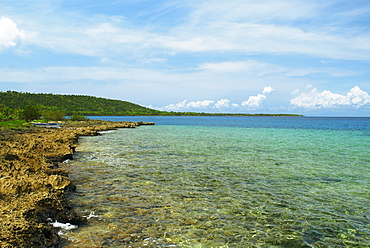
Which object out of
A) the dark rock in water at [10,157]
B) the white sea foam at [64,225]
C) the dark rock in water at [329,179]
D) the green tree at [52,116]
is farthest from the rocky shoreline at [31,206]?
the green tree at [52,116]

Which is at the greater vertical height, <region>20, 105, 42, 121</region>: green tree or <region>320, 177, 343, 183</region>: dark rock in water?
<region>20, 105, 42, 121</region>: green tree

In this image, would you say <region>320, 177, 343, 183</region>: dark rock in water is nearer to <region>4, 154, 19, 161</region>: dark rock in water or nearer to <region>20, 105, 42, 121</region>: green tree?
<region>4, 154, 19, 161</region>: dark rock in water

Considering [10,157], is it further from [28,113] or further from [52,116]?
[52,116]

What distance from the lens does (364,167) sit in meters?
21.2

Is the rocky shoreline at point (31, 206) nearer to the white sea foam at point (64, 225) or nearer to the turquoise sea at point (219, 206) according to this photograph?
the white sea foam at point (64, 225)

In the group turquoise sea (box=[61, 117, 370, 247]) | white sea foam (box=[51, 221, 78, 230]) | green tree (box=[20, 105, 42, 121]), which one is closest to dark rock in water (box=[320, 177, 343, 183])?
turquoise sea (box=[61, 117, 370, 247])

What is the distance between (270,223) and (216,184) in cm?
541

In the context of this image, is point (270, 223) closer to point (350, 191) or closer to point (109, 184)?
point (350, 191)

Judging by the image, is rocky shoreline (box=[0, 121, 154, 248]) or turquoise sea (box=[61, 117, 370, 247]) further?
turquoise sea (box=[61, 117, 370, 247])

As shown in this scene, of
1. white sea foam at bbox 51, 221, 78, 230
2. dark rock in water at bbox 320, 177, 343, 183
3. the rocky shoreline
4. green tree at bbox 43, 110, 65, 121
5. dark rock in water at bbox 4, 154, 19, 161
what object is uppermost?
green tree at bbox 43, 110, 65, 121

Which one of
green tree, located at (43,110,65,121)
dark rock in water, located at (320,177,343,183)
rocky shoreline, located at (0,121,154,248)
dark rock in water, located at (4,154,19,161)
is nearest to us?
rocky shoreline, located at (0,121,154,248)

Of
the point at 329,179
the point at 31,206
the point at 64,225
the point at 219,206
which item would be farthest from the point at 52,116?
the point at 219,206

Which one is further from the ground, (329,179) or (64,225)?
(64,225)

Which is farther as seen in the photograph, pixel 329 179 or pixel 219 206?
pixel 329 179
